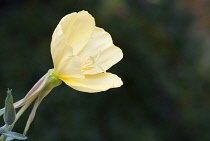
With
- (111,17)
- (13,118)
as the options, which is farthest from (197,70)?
(13,118)

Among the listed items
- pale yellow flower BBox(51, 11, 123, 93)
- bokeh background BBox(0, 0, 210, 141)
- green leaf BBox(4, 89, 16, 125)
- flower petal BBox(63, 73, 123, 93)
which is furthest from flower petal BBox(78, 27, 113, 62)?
bokeh background BBox(0, 0, 210, 141)

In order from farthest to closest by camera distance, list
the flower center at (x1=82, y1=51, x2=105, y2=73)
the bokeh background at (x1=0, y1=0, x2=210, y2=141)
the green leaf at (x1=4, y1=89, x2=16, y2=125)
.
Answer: the bokeh background at (x1=0, y1=0, x2=210, y2=141)
the flower center at (x1=82, y1=51, x2=105, y2=73)
the green leaf at (x1=4, y1=89, x2=16, y2=125)

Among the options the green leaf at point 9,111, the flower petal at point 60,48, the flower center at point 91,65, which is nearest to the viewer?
Answer: the green leaf at point 9,111

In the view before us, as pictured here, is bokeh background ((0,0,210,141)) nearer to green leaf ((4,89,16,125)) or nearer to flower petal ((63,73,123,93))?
flower petal ((63,73,123,93))

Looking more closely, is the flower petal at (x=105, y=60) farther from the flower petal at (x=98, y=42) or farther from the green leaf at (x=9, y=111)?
the green leaf at (x=9, y=111)

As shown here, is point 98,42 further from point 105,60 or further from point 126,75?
point 126,75

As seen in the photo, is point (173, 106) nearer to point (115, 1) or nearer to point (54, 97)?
point (54, 97)

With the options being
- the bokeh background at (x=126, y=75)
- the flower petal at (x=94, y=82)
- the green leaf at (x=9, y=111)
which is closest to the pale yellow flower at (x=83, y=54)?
the flower petal at (x=94, y=82)
